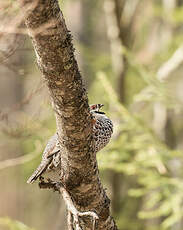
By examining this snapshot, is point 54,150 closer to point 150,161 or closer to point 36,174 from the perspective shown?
point 36,174

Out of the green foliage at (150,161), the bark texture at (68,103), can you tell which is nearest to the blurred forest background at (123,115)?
the green foliage at (150,161)

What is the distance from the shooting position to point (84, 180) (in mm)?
2441

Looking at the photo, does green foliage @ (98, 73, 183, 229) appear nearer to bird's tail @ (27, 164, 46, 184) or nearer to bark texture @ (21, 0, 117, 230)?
bird's tail @ (27, 164, 46, 184)

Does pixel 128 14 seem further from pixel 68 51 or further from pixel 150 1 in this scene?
pixel 68 51

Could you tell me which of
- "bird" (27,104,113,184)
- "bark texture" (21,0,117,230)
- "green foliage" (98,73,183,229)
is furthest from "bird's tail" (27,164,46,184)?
"green foliage" (98,73,183,229)

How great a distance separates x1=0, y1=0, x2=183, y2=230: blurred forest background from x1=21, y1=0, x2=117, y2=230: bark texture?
0.12m

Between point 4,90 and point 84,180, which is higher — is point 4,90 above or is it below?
above

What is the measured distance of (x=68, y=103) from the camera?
209 cm

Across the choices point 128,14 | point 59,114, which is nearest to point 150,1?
point 128,14

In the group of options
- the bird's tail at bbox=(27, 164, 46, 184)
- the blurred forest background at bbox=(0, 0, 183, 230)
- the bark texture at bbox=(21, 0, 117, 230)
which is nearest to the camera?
the bark texture at bbox=(21, 0, 117, 230)

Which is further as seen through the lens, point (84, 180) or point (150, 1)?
point (150, 1)

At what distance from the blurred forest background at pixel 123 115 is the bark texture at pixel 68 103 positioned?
12 centimetres

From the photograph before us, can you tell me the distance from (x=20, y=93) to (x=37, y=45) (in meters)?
8.94

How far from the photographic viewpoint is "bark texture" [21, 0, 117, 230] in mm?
1813
